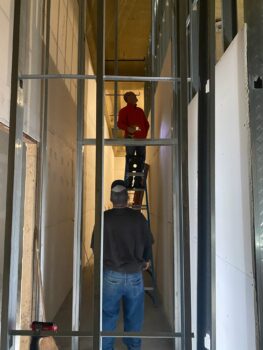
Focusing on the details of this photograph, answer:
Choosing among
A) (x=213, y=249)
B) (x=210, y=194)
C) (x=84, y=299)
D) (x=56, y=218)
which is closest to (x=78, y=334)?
(x=213, y=249)

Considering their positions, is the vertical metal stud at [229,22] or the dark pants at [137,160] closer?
the vertical metal stud at [229,22]

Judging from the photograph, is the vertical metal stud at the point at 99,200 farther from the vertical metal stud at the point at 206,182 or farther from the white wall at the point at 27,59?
the white wall at the point at 27,59

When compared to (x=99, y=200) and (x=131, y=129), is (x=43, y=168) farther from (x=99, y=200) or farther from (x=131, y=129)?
(x=99, y=200)

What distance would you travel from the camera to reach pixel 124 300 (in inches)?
102

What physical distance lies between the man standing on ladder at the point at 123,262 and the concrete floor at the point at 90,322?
760mm

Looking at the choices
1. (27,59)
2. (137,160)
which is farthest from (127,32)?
(27,59)

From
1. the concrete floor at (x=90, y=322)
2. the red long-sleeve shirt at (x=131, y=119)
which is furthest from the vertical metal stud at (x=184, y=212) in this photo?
the red long-sleeve shirt at (x=131, y=119)

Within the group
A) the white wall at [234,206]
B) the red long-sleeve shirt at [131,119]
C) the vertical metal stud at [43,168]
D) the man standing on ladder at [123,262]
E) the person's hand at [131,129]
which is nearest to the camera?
the white wall at [234,206]

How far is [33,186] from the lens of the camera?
116 inches

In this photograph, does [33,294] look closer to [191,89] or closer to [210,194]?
[210,194]

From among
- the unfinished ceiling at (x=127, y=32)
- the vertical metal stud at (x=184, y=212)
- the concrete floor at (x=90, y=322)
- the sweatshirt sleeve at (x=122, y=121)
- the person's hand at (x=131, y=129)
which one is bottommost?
the concrete floor at (x=90, y=322)

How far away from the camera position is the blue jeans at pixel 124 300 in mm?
2490

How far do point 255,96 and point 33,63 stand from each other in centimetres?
205

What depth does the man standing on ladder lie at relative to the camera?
248cm
